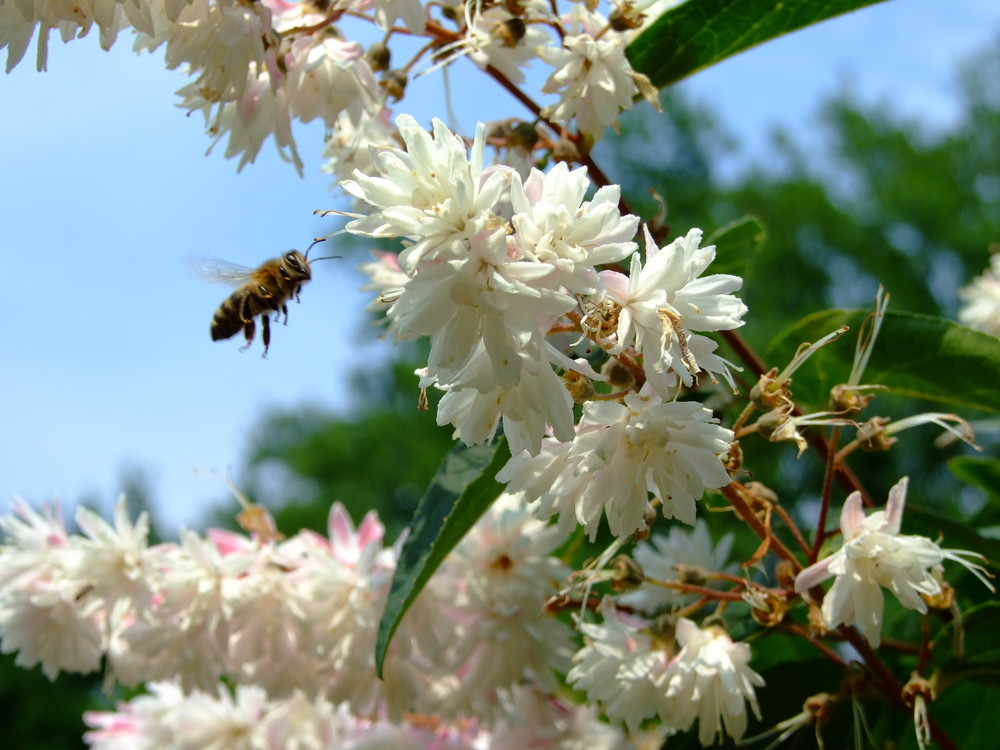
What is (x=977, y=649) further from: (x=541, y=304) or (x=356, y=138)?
(x=356, y=138)

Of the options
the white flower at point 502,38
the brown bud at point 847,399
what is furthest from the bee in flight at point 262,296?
the brown bud at point 847,399

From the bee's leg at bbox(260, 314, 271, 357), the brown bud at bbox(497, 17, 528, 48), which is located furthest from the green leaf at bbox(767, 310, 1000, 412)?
the bee's leg at bbox(260, 314, 271, 357)

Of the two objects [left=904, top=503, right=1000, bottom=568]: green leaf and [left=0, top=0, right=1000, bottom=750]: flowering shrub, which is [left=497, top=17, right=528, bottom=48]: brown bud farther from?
[left=904, top=503, right=1000, bottom=568]: green leaf

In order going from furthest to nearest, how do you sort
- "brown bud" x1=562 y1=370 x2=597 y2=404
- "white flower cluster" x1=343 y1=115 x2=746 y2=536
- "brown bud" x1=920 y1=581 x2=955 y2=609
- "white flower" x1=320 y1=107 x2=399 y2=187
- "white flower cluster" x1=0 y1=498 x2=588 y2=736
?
1. "white flower cluster" x1=0 y1=498 x2=588 y2=736
2. "white flower" x1=320 y1=107 x2=399 y2=187
3. "brown bud" x1=920 y1=581 x2=955 y2=609
4. "brown bud" x1=562 y1=370 x2=597 y2=404
5. "white flower cluster" x1=343 y1=115 x2=746 y2=536

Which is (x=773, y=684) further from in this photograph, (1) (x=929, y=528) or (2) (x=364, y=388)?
(2) (x=364, y=388)

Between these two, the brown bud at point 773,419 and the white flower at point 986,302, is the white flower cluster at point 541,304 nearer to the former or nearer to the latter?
the brown bud at point 773,419

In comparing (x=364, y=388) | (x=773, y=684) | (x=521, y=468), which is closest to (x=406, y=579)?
(x=521, y=468)
